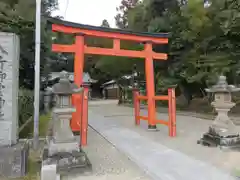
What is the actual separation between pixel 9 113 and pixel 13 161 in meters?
0.88

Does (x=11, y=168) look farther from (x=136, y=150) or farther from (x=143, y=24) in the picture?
(x=143, y=24)

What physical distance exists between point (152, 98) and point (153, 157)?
3346 millimetres

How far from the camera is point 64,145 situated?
4090mm

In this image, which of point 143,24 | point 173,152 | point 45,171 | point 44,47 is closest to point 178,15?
point 143,24

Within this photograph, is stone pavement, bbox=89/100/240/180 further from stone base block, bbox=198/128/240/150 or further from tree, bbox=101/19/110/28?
tree, bbox=101/19/110/28

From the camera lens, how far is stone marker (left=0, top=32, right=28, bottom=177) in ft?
12.6

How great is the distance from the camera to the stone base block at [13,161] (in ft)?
12.5

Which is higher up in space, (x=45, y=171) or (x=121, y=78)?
(x=121, y=78)

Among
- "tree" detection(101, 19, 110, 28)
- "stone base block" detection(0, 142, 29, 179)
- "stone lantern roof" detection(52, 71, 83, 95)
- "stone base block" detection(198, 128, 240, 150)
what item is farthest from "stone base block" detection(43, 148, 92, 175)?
"tree" detection(101, 19, 110, 28)

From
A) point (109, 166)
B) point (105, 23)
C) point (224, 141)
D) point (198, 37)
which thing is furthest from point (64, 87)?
point (105, 23)

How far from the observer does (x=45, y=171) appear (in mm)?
3283

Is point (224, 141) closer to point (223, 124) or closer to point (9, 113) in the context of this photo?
point (223, 124)

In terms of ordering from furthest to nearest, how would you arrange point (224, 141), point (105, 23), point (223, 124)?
point (105, 23) → point (223, 124) → point (224, 141)

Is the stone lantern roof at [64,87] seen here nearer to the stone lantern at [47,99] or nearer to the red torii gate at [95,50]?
the red torii gate at [95,50]
